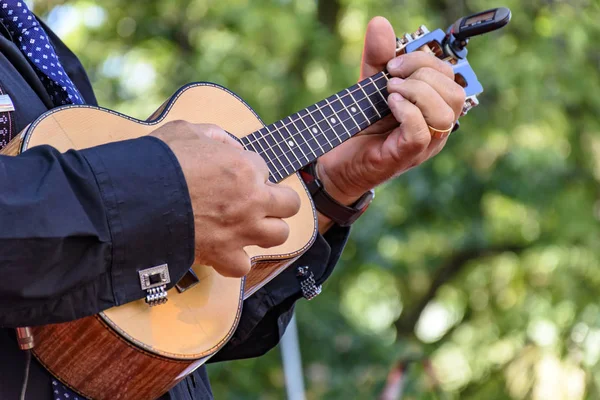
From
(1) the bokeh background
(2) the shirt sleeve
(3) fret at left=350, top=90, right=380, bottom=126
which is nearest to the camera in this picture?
(2) the shirt sleeve

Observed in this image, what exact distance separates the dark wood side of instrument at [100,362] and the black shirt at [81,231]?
0.18 feet

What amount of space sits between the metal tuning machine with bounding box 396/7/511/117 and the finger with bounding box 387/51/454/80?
0.06 metres

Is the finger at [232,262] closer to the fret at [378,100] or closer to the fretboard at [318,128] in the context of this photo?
the fretboard at [318,128]

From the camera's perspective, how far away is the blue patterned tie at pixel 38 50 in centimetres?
167

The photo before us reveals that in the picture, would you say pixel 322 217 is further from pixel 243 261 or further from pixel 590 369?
pixel 590 369

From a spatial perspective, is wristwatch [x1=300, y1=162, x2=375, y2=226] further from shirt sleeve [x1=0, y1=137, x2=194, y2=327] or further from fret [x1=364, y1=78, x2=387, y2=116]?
shirt sleeve [x1=0, y1=137, x2=194, y2=327]

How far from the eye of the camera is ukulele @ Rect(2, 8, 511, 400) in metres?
1.41

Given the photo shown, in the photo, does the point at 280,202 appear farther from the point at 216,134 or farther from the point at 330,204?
the point at 330,204

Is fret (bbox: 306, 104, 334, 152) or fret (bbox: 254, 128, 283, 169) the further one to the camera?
fret (bbox: 306, 104, 334, 152)

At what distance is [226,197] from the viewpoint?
4.36 feet

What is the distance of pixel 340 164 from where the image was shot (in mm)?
2111

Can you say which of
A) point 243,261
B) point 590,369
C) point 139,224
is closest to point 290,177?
point 243,261

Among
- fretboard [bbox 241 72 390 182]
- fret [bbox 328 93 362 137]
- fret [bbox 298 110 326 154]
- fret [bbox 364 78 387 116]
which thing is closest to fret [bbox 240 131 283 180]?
fretboard [bbox 241 72 390 182]

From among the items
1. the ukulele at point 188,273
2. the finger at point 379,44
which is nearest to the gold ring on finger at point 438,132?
the ukulele at point 188,273
